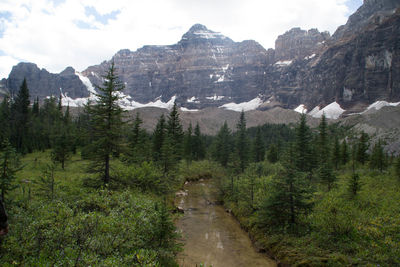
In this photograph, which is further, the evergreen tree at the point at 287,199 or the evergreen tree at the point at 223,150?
the evergreen tree at the point at 223,150

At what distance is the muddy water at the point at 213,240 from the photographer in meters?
14.5

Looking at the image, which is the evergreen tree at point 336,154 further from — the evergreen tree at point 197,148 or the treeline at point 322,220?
the evergreen tree at point 197,148

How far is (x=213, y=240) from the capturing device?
1767 cm

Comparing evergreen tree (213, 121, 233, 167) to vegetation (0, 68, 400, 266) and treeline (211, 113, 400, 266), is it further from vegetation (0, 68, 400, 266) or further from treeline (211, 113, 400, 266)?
treeline (211, 113, 400, 266)

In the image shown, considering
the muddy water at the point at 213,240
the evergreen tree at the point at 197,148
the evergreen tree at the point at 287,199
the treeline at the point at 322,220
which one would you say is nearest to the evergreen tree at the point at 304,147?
the treeline at the point at 322,220

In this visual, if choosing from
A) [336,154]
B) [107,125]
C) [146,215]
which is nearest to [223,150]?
[336,154]

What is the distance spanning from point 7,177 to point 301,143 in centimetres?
3237

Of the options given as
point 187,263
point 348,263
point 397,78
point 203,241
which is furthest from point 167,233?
point 397,78

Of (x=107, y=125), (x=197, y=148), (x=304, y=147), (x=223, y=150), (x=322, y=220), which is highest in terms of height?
(x=107, y=125)

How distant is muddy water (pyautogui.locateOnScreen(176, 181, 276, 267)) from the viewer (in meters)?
14.5

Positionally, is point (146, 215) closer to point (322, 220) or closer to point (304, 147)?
point (322, 220)

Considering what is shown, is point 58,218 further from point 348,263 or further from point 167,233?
point 348,263

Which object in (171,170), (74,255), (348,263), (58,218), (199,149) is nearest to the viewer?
(74,255)

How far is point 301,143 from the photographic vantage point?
34.0 meters
